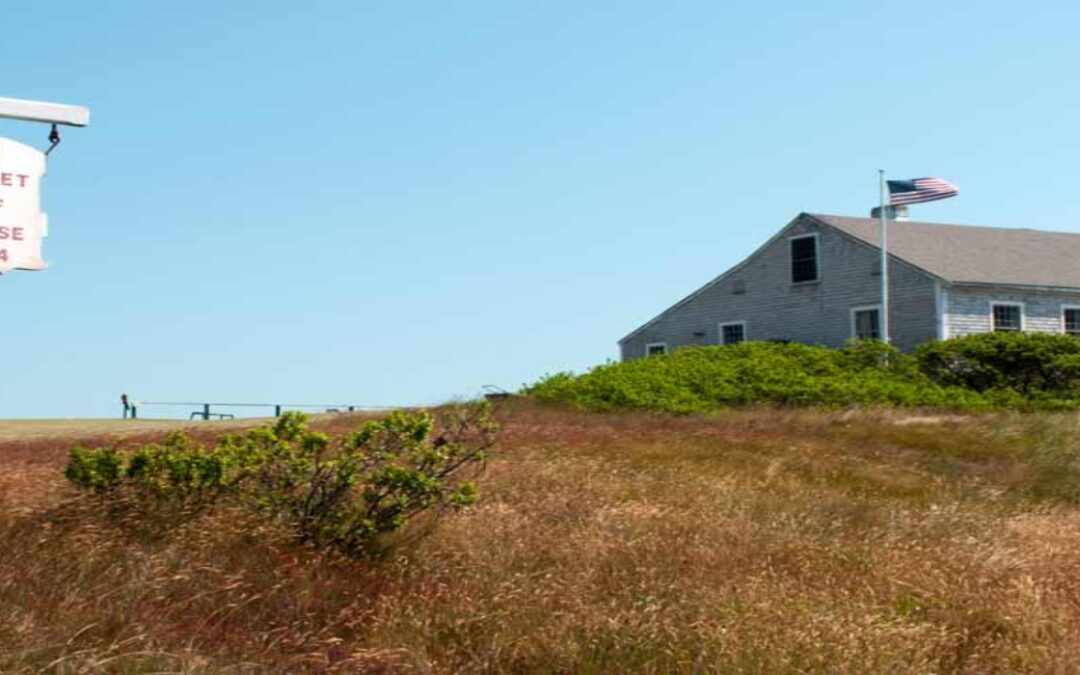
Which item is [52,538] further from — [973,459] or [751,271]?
[751,271]

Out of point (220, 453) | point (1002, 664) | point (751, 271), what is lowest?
point (1002, 664)

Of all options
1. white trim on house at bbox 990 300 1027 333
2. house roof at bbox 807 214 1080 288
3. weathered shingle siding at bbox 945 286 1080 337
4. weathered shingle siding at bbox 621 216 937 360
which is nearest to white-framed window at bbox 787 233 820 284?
weathered shingle siding at bbox 621 216 937 360

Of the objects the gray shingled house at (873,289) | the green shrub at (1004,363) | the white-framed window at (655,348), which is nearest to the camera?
the green shrub at (1004,363)

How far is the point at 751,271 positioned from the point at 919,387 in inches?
400

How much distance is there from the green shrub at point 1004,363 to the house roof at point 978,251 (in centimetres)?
266

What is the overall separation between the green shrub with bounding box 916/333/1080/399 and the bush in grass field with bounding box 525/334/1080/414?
1.1 inches

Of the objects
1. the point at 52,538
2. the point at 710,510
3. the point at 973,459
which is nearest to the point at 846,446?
the point at 973,459

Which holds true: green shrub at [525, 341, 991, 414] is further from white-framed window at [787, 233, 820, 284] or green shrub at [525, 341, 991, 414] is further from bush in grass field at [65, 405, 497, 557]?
bush in grass field at [65, 405, 497, 557]

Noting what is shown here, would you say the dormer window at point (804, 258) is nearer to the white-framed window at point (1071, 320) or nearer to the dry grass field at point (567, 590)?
the white-framed window at point (1071, 320)

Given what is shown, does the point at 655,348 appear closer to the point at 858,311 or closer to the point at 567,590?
the point at 858,311

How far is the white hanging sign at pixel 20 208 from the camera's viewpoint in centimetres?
826

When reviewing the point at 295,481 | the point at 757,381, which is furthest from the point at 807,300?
the point at 295,481

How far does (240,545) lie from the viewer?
8.30m

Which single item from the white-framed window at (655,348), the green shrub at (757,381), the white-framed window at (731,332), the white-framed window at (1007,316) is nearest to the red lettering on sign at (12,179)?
the green shrub at (757,381)
